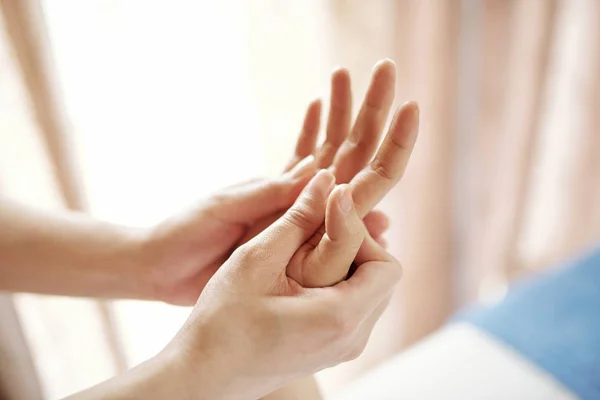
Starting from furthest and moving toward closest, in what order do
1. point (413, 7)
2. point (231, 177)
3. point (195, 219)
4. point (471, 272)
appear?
point (471, 272), point (413, 7), point (231, 177), point (195, 219)

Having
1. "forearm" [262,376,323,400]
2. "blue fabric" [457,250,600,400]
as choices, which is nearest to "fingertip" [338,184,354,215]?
"forearm" [262,376,323,400]

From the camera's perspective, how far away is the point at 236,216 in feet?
2.91

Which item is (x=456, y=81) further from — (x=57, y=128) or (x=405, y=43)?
(x=57, y=128)

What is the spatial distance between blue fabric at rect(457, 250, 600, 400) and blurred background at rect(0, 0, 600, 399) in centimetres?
46

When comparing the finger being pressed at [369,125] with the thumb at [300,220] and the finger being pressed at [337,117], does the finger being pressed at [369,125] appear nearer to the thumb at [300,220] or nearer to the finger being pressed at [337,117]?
the finger being pressed at [337,117]

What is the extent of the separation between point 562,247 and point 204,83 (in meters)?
1.75

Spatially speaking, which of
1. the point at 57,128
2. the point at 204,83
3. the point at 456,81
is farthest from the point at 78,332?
the point at 456,81

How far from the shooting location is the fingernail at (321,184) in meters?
0.69

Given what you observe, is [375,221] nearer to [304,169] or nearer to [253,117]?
[304,169]

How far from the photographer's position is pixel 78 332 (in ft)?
3.72

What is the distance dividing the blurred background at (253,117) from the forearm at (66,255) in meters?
0.15

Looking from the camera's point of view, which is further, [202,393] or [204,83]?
[204,83]

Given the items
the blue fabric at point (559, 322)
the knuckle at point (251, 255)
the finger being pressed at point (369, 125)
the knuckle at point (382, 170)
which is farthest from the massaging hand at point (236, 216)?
the blue fabric at point (559, 322)

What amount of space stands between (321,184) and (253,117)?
21.5 inches
